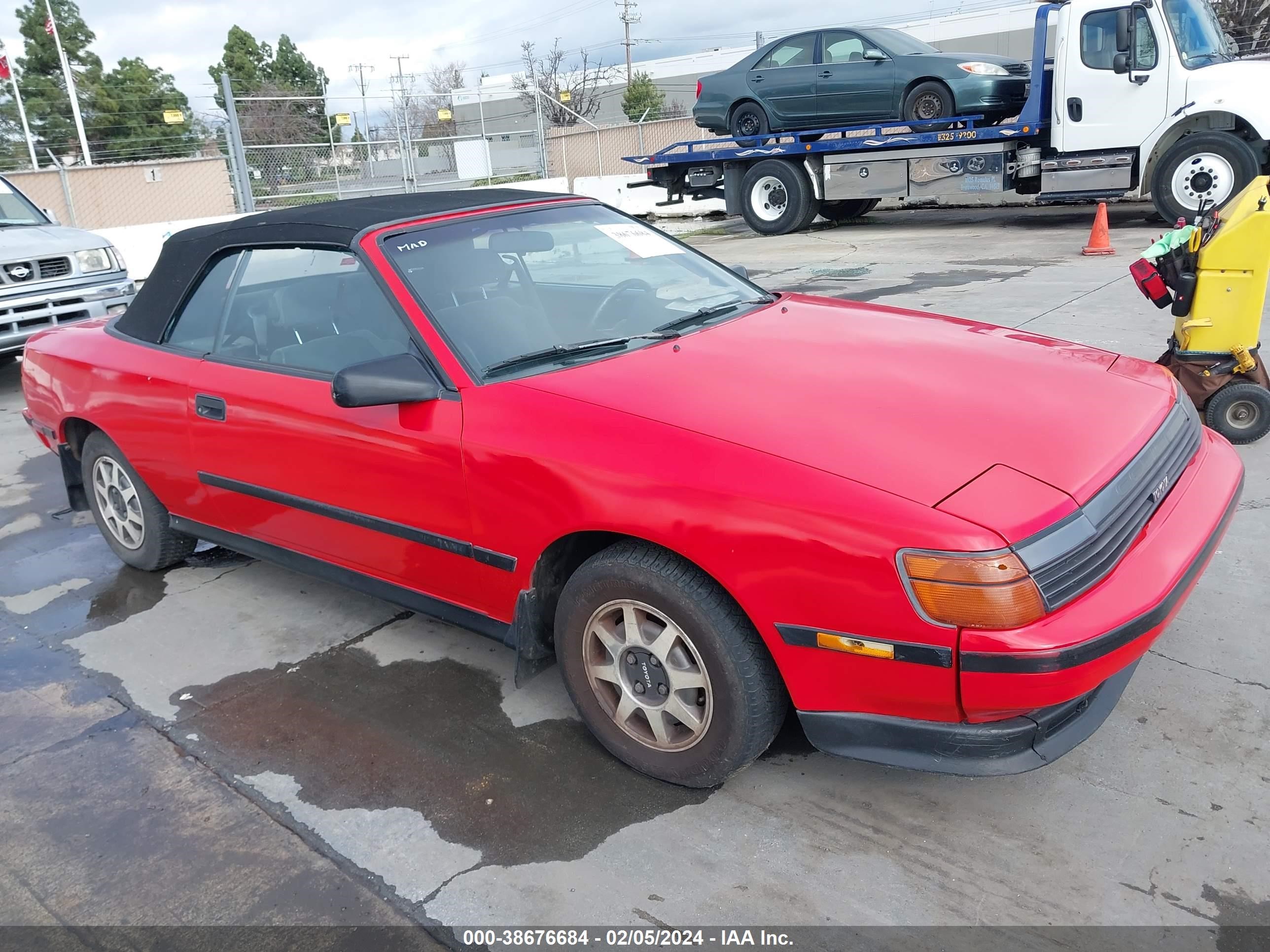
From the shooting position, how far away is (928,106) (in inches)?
550

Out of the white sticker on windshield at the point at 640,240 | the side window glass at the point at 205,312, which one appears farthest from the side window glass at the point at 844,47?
the side window glass at the point at 205,312

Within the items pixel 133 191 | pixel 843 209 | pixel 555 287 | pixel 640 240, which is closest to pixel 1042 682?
pixel 555 287

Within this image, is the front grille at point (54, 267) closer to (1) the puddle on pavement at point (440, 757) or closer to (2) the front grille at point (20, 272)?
(2) the front grille at point (20, 272)

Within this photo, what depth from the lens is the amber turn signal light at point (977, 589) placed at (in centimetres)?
215

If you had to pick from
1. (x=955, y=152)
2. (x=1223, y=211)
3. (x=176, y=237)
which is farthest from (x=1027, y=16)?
(x=176, y=237)

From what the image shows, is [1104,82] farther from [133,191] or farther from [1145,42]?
[133,191]

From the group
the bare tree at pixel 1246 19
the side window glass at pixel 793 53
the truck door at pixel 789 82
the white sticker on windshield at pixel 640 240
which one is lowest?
the white sticker on windshield at pixel 640 240

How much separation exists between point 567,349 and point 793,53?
1314cm

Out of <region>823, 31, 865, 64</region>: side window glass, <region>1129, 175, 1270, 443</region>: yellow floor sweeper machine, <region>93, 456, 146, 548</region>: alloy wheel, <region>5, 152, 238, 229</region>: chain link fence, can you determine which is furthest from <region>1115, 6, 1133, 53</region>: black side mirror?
<region>5, 152, 238, 229</region>: chain link fence

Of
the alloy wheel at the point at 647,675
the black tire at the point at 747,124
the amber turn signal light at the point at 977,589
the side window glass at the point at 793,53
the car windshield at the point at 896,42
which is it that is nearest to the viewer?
the amber turn signal light at the point at 977,589

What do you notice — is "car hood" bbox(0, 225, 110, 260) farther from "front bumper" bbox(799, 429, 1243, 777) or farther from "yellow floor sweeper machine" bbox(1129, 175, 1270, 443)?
"front bumper" bbox(799, 429, 1243, 777)

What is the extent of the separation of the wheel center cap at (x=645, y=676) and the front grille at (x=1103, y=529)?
98 cm

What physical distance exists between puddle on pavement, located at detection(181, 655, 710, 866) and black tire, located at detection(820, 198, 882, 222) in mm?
14741

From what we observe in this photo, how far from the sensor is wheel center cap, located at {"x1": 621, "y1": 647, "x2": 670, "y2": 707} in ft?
8.82
